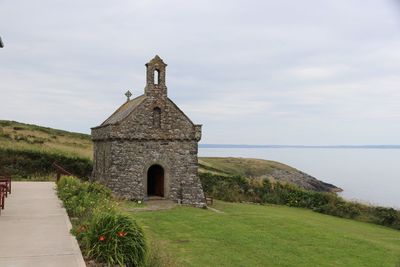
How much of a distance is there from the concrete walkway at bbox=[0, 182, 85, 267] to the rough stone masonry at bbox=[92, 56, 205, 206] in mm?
8687

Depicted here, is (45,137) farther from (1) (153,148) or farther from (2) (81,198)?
(2) (81,198)

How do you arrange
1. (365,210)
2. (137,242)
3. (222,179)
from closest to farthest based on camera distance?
(137,242)
(365,210)
(222,179)

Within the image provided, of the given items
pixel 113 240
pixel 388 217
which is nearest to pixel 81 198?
pixel 113 240

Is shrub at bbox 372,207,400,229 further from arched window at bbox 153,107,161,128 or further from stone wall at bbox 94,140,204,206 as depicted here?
arched window at bbox 153,107,161,128

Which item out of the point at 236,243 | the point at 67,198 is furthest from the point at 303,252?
the point at 67,198

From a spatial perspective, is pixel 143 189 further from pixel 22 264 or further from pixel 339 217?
pixel 22 264

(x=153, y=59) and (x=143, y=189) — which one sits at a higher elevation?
(x=153, y=59)

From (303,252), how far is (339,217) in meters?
16.7

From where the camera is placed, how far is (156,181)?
97.2 feet

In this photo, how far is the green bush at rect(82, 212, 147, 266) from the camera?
9.65 m

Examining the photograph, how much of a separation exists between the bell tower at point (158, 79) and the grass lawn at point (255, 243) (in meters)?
8.47

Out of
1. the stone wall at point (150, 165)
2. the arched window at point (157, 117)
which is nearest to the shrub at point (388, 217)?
the stone wall at point (150, 165)

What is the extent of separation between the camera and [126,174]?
2677 centimetres

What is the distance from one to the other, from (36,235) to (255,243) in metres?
8.10
